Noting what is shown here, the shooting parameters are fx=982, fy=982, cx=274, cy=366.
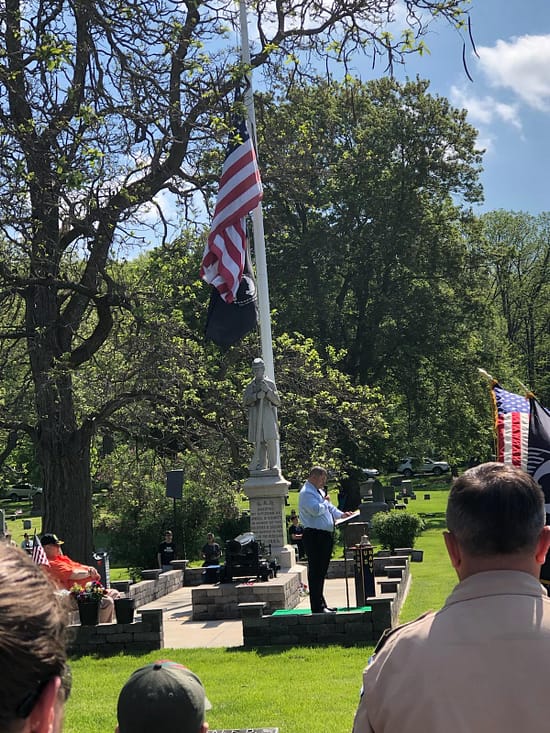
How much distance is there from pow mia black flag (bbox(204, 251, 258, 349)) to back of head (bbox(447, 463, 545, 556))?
669 inches

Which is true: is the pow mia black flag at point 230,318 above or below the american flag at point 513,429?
above

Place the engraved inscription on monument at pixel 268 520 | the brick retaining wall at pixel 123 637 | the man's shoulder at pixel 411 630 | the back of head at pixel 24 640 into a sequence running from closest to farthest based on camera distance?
1. the back of head at pixel 24 640
2. the man's shoulder at pixel 411 630
3. the brick retaining wall at pixel 123 637
4. the engraved inscription on monument at pixel 268 520

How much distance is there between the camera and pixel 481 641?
261 centimetres

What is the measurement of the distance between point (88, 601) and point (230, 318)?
810 centimetres

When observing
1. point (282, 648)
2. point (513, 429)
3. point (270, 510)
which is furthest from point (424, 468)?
point (513, 429)

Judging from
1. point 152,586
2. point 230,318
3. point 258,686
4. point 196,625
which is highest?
point 230,318

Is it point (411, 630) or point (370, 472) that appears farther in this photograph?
point (370, 472)

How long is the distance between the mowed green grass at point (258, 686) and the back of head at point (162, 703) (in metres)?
5.20

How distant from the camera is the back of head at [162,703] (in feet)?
9.70

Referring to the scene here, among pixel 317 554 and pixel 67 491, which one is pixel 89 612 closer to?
pixel 317 554

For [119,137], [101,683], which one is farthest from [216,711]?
[119,137]

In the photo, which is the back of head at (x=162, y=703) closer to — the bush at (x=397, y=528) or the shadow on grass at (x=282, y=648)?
the shadow on grass at (x=282, y=648)

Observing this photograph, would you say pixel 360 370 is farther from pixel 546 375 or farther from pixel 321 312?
pixel 546 375

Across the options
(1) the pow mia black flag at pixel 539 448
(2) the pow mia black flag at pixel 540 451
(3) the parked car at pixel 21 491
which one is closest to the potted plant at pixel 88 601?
(2) the pow mia black flag at pixel 540 451
